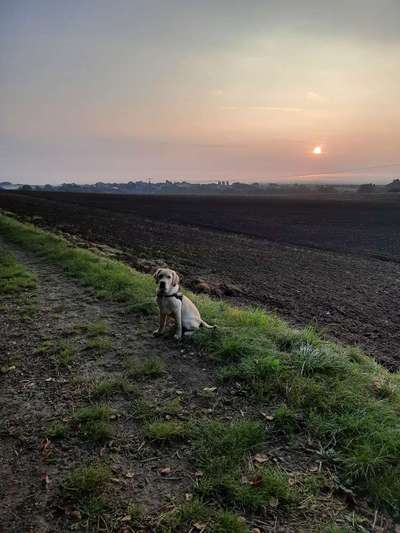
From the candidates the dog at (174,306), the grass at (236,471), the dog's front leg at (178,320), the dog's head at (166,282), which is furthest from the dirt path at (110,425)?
the dog's head at (166,282)

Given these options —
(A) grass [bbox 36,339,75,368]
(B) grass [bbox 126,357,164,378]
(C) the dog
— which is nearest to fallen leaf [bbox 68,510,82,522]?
(B) grass [bbox 126,357,164,378]

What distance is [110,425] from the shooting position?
4.16 meters

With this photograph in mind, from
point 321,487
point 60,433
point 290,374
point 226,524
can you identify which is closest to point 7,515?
point 60,433

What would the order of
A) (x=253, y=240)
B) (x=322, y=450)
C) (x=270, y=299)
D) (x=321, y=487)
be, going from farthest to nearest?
(x=253, y=240), (x=270, y=299), (x=322, y=450), (x=321, y=487)

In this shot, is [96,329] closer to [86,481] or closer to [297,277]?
[86,481]

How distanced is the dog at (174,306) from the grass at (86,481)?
293 cm

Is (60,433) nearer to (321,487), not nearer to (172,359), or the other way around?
(172,359)

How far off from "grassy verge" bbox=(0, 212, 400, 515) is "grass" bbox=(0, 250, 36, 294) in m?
3.62

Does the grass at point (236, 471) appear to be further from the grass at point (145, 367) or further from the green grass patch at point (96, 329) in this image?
the green grass patch at point (96, 329)

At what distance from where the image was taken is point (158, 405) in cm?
455

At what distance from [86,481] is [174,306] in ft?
10.3

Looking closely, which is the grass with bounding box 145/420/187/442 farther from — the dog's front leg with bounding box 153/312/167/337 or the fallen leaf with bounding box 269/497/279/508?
the dog's front leg with bounding box 153/312/167/337

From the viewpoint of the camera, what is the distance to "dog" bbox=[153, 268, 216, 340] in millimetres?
5980

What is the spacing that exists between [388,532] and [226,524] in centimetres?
134
